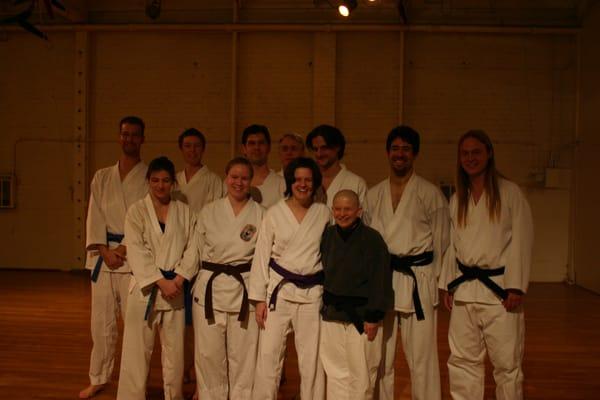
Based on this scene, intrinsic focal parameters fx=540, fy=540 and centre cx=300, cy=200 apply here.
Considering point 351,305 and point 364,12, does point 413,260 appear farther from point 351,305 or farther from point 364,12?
point 364,12

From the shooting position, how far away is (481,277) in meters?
2.80

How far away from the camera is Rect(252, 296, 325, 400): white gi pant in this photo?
2.74m

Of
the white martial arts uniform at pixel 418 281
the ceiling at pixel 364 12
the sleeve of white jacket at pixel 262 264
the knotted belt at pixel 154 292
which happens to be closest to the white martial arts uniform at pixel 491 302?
the white martial arts uniform at pixel 418 281

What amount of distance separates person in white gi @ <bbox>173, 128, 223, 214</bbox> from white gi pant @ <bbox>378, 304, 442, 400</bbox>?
4.84ft

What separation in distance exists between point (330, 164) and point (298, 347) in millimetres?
1033

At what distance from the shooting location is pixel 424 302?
2.79 metres

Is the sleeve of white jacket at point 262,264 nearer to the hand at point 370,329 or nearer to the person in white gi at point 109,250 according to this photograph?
the hand at point 370,329

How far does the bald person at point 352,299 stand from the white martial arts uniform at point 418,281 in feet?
0.47

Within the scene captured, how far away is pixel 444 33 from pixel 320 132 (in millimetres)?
5363

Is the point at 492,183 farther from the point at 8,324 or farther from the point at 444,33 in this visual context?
the point at 444,33

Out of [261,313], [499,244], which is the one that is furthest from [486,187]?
[261,313]

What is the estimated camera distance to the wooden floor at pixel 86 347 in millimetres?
3535

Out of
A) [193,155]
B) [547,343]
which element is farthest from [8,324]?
[547,343]

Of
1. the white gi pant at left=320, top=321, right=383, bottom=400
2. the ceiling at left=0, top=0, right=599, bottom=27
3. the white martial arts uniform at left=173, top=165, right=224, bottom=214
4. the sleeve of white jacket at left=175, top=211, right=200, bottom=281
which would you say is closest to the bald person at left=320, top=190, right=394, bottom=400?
the white gi pant at left=320, top=321, right=383, bottom=400
